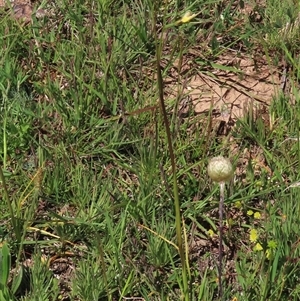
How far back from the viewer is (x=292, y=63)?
10.0 feet

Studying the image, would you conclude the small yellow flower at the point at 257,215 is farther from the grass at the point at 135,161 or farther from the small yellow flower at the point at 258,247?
the small yellow flower at the point at 258,247

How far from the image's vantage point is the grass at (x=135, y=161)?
231 cm

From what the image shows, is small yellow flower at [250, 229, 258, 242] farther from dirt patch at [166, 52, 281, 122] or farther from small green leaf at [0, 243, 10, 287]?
small green leaf at [0, 243, 10, 287]

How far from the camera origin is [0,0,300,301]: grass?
2312 mm

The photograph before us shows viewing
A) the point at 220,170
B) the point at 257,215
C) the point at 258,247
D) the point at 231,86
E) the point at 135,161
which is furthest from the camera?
the point at 231,86

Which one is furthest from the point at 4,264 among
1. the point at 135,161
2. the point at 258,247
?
the point at 258,247

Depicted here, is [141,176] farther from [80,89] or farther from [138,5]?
[138,5]

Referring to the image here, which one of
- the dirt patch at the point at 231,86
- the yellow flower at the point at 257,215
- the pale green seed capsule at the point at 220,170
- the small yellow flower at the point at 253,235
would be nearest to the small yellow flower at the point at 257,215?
the yellow flower at the point at 257,215

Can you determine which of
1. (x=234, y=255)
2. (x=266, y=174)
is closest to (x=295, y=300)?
(x=234, y=255)

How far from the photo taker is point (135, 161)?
2676 mm

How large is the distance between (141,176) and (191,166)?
0.19m

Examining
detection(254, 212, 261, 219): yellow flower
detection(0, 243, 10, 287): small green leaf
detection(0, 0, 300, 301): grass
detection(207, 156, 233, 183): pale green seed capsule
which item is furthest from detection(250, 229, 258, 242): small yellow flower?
detection(0, 243, 10, 287): small green leaf

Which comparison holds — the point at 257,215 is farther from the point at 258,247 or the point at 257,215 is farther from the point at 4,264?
the point at 4,264

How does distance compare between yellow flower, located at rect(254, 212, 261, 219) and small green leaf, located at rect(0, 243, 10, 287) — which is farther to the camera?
yellow flower, located at rect(254, 212, 261, 219)
